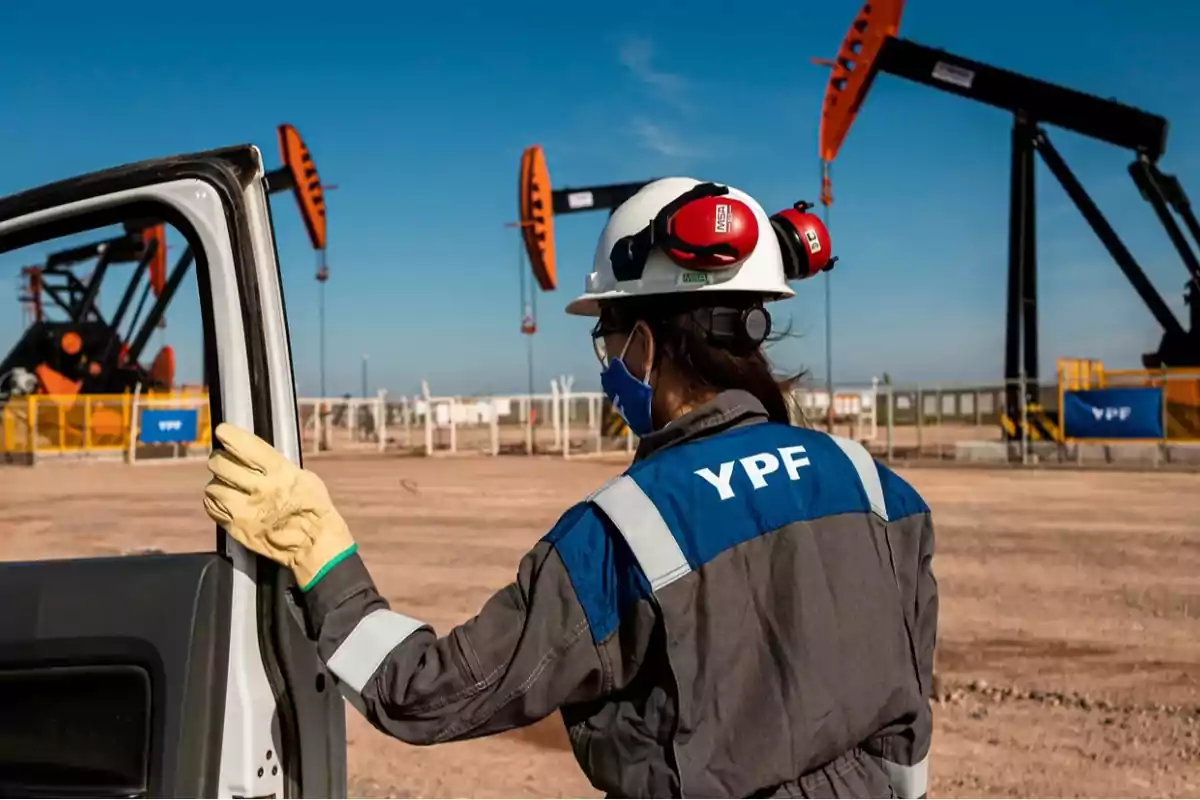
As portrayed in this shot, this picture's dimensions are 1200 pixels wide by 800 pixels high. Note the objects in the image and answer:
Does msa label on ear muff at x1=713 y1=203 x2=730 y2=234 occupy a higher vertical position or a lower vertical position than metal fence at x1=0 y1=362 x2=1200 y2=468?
higher

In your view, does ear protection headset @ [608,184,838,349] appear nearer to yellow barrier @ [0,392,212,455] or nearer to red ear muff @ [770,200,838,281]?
red ear muff @ [770,200,838,281]

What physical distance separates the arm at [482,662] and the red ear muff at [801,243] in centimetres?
77

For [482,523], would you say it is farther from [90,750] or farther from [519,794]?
[90,750]

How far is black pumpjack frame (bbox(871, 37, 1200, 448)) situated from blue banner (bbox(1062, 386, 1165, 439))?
80cm

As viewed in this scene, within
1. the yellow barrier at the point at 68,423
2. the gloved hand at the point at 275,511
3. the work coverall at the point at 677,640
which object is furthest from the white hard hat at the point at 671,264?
the yellow barrier at the point at 68,423

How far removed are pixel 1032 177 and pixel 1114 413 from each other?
5.08 m

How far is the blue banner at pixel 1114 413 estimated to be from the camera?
59.3ft

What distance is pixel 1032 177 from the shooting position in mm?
20156

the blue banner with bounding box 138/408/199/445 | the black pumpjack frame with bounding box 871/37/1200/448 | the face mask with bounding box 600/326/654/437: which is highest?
the black pumpjack frame with bounding box 871/37/1200/448

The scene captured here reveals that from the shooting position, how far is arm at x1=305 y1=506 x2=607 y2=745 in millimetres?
1425

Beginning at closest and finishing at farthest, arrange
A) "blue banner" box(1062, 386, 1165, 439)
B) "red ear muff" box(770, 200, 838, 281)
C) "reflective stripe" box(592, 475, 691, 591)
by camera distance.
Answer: "reflective stripe" box(592, 475, 691, 591) < "red ear muff" box(770, 200, 838, 281) < "blue banner" box(1062, 386, 1165, 439)

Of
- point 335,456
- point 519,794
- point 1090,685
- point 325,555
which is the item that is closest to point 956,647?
point 1090,685

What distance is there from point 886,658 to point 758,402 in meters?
0.46

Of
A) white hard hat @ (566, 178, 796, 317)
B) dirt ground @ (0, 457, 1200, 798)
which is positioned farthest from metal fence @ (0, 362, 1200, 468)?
white hard hat @ (566, 178, 796, 317)
